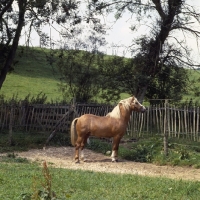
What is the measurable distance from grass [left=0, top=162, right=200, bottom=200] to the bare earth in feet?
6.10

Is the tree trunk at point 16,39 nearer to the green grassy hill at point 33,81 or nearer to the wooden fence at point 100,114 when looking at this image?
the wooden fence at point 100,114

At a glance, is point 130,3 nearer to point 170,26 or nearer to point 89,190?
point 170,26

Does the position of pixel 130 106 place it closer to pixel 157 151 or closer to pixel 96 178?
pixel 157 151

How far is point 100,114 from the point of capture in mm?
16000

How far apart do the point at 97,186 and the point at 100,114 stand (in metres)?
7.85

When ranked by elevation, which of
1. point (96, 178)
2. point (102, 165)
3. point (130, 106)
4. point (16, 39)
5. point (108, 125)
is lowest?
point (102, 165)

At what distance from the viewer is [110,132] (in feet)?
42.6

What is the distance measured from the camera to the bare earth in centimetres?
1112

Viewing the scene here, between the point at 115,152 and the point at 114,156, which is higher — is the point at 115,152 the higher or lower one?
the higher one

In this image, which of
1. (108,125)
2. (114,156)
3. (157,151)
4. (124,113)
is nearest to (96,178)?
(114,156)

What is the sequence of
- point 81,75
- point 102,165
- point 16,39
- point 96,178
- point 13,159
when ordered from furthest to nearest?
point 81,75 < point 16,39 < point 102,165 < point 13,159 < point 96,178

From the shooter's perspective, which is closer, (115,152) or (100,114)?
(115,152)

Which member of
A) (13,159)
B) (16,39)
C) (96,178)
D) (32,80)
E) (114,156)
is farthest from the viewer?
(32,80)

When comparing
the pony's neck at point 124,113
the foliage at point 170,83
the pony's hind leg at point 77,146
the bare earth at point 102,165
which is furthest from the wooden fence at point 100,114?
the foliage at point 170,83
